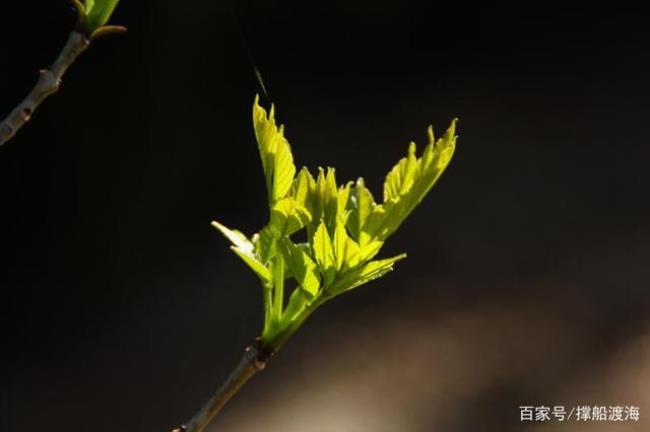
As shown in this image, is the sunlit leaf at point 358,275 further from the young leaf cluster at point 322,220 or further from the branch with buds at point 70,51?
the branch with buds at point 70,51

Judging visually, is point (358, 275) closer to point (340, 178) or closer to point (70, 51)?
point (70, 51)

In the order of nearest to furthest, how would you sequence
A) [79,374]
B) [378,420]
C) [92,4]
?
1. [92,4]
2. [378,420]
3. [79,374]

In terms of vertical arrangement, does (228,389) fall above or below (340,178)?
below

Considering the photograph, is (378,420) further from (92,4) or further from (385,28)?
(92,4)

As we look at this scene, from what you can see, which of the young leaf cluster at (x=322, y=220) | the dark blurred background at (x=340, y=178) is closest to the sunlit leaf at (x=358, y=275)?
the young leaf cluster at (x=322, y=220)

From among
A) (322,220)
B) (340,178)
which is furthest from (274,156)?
(340,178)

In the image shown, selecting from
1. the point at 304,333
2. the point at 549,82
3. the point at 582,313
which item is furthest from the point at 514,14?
the point at 304,333
